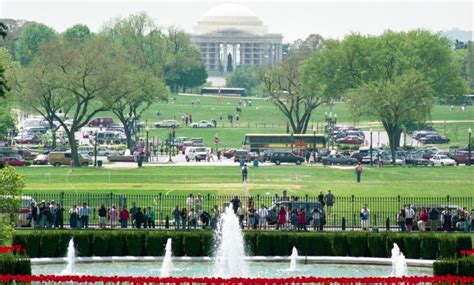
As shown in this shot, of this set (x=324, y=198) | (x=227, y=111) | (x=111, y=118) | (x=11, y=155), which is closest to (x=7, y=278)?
(x=324, y=198)

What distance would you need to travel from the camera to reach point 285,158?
114875mm

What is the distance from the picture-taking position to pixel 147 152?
386ft

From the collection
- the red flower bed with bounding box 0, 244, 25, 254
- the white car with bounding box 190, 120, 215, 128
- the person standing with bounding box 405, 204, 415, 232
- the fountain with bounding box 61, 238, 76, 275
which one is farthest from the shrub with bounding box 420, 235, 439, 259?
the white car with bounding box 190, 120, 215, 128

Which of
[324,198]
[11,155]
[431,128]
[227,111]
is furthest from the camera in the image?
[227,111]

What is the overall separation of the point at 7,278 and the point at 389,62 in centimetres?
8816

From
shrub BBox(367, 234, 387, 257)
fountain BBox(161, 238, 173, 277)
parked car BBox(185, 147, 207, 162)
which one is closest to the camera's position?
fountain BBox(161, 238, 173, 277)

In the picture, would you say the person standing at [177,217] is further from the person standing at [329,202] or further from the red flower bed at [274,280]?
the red flower bed at [274,280]

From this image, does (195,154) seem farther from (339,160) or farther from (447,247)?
(447,247)

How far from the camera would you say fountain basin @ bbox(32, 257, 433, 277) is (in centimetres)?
5553

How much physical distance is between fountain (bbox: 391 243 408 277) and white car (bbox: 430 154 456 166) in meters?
55.9

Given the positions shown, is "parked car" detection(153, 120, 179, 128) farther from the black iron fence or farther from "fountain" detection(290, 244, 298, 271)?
"fountain" detection(290, 244, 298, 271)

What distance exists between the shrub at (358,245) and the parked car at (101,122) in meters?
95.3

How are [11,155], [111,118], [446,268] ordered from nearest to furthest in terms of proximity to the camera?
1. [446,268]
2. [11,155]
3. [111,118]

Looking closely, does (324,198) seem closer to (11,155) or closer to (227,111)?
(11,155)
